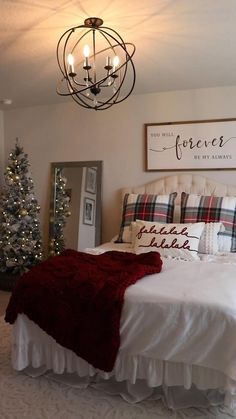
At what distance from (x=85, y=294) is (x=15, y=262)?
2369mm

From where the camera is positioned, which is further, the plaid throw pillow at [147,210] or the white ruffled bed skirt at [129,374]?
the plaid throw pillow at [147,210]

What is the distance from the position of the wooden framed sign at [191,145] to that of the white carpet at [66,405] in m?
2.54

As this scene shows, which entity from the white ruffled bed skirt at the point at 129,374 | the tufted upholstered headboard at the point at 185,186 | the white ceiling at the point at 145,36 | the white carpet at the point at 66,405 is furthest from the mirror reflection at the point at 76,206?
the white carpet at the point at 66,405

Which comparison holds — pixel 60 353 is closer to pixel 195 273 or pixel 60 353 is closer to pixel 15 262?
pixel 195 273

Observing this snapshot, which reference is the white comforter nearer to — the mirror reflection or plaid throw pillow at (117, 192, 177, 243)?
plaid throw pillow at (117, 192, 177, 243)

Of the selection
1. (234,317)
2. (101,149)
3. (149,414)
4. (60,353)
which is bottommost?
(149,414)

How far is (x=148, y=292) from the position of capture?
6.48ft

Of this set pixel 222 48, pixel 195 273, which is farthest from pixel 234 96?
pixel 195 273

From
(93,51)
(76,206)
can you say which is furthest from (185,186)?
(93,51)

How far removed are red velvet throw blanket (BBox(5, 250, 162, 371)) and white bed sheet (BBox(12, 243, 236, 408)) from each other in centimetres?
7

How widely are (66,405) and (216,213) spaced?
2.11m

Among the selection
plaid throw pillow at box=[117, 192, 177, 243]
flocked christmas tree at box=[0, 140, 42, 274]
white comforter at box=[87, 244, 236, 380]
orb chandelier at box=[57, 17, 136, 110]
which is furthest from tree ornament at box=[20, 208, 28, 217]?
white comforter at box=[87, 244, 236, 380]

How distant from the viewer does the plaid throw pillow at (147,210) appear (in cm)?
351

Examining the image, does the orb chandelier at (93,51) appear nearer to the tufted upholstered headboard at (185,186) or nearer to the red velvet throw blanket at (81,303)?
the red velvet throw blanket at (81,303)
